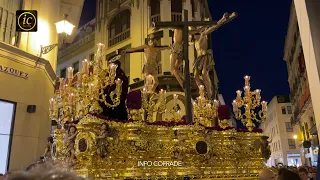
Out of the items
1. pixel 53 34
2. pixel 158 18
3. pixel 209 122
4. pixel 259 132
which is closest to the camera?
pixel 259 132

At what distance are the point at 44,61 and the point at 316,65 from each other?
840 centimetres

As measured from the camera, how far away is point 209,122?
24.2 feet

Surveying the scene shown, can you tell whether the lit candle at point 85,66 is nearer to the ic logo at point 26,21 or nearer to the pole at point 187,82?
the pole at point 187,82

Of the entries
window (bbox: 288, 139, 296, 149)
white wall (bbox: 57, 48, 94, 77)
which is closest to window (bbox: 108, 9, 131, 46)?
white wall (bbox: 57, 48, 94, 77)

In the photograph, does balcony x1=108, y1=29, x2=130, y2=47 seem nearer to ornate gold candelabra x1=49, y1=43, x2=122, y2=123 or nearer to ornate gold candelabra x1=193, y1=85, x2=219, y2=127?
ornate gold candelabra x1=193, y1=85, x2=219, y2=127

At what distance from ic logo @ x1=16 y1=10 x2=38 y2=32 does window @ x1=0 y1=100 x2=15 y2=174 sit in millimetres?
2209

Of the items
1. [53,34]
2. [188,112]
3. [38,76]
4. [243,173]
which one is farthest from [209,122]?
[53,34]

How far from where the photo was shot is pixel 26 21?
8.92 meters

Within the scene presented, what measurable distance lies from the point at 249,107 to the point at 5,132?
22.1ft

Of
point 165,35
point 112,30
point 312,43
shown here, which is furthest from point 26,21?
point 112,30

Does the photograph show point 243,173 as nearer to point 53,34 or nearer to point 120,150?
point 120,150

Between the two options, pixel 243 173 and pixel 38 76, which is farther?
pixel 38 76

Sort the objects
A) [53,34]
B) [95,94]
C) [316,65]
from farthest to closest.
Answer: [53,34] → [95,94] → [316,65]

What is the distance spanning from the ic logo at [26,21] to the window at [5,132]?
2.21m
